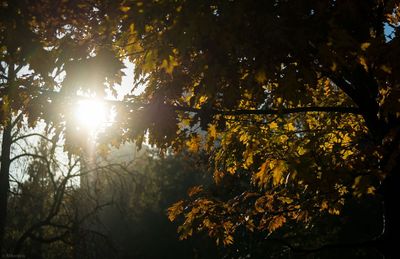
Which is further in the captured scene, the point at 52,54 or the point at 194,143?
the point at 194,143

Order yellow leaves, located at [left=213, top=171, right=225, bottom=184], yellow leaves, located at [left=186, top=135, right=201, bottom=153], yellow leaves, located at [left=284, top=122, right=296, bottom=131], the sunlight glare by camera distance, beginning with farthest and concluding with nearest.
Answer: yellow leaves, located at [left=284, top=122, right=296, bottom=131]
yellow leaves, located at [left=213, top=171, right=225, bottom=184]
yellow leaves, located at [left=186, top=135, right=201, bottom=153]
the sunlight glare

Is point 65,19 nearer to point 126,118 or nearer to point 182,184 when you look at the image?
point 126,118

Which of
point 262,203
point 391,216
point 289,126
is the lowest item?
point 391,216

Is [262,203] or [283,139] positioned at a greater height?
[283,139]

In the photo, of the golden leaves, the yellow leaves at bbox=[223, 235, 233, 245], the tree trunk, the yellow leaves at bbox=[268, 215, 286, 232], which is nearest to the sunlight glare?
the golden leaves

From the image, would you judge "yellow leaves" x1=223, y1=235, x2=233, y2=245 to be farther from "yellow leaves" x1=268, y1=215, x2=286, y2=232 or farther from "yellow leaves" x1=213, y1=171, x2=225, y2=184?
→ "yellow leaves" x1=213, y1=171, x2=225, y2=184

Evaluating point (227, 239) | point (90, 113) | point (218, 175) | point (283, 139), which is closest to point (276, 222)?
point (227, 239)

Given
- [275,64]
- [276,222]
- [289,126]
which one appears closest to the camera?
[275,64]

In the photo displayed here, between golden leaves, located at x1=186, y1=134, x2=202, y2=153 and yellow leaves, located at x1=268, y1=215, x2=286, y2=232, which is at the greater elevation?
golden leaves, located at x1=186, y1=134, x2=202, y2=153

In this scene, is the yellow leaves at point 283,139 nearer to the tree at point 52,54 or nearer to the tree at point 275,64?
the tree at point 275,64

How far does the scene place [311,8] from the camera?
3.55 m

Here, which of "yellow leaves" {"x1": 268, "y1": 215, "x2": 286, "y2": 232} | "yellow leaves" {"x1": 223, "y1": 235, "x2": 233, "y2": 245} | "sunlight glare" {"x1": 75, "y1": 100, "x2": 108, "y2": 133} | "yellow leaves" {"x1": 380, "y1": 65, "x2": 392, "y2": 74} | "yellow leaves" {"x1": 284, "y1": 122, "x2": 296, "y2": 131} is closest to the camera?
"yellow leaves" {"x1": 380, "y1": 65, "x2": 392, "y2": 74}

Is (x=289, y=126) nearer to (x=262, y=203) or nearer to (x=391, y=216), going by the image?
(x=262, y=203)

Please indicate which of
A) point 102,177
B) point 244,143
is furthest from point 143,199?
point 244,143
